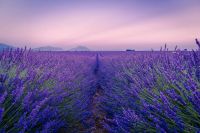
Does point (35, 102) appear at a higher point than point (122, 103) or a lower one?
higher

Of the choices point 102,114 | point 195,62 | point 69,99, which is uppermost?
point 195,62

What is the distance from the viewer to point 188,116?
157cm

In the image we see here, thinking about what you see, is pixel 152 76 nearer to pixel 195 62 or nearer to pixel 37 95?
pixel 195 62

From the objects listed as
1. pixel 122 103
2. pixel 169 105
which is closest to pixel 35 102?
pixel 169 105

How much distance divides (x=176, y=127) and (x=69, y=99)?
169cm

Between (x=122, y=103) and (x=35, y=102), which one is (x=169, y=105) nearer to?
(x=35, y=102)

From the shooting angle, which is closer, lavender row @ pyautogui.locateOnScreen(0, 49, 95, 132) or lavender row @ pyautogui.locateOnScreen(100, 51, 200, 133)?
lavender row @ pyautogui.locateOnScreen(100, 51, 200, 133)

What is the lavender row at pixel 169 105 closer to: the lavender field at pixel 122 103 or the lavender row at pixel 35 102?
the lavender field at pixel 122 103

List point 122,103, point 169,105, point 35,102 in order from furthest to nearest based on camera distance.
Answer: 1. point 122,103
2. point 35,102
3. point 169,105

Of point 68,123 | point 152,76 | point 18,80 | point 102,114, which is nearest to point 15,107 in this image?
point 18,80

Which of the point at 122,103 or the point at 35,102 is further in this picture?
the point at 122,103

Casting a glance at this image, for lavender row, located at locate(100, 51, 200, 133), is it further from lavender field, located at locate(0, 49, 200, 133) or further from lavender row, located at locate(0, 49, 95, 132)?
lavender row, located at locate(0, 49, 95, 132)

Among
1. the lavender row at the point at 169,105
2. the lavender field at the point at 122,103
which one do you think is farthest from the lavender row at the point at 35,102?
the lavender row at the point at 169,105

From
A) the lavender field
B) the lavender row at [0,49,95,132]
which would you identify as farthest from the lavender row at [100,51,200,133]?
the lavender row at [0,49,95,132]
